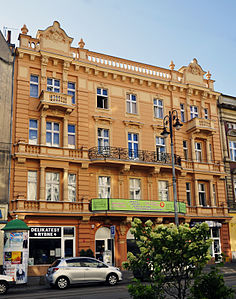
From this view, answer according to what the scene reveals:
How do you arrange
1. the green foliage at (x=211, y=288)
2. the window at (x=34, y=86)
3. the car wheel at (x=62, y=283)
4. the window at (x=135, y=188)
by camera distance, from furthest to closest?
the window at (x=135, y=188)
the window at (x=34, y=86)
the car wheel at (x=62, y=283)
the green foliage at (x=211, y=288)

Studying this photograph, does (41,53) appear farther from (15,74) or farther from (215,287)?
(215,287)

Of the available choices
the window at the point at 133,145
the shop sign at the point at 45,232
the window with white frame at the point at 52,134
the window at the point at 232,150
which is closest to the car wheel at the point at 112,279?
the shop sign at the point at 45,232

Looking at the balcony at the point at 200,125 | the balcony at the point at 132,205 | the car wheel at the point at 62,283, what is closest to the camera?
the car wheel at the point at 62,283

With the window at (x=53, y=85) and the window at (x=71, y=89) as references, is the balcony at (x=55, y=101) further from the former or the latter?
the window at (x=71, y=89)

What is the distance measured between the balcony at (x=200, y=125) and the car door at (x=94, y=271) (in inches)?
673

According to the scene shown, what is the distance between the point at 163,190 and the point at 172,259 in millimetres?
21396

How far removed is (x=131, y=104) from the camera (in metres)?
30.2

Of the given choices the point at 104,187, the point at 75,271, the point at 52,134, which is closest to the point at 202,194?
the point at 104,187

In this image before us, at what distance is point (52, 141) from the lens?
25.9 m

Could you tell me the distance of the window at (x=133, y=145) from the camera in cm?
2845

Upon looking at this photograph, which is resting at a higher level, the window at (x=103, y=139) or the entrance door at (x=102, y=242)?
the window at (x=103, y=139)

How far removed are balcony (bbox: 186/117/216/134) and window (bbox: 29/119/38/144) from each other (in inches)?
553

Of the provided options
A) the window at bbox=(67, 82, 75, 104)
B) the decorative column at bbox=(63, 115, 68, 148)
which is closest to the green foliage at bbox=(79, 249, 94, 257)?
the decorative column at bbox=(63, 115, 68, 148)

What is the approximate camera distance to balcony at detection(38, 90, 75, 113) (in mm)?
25062
